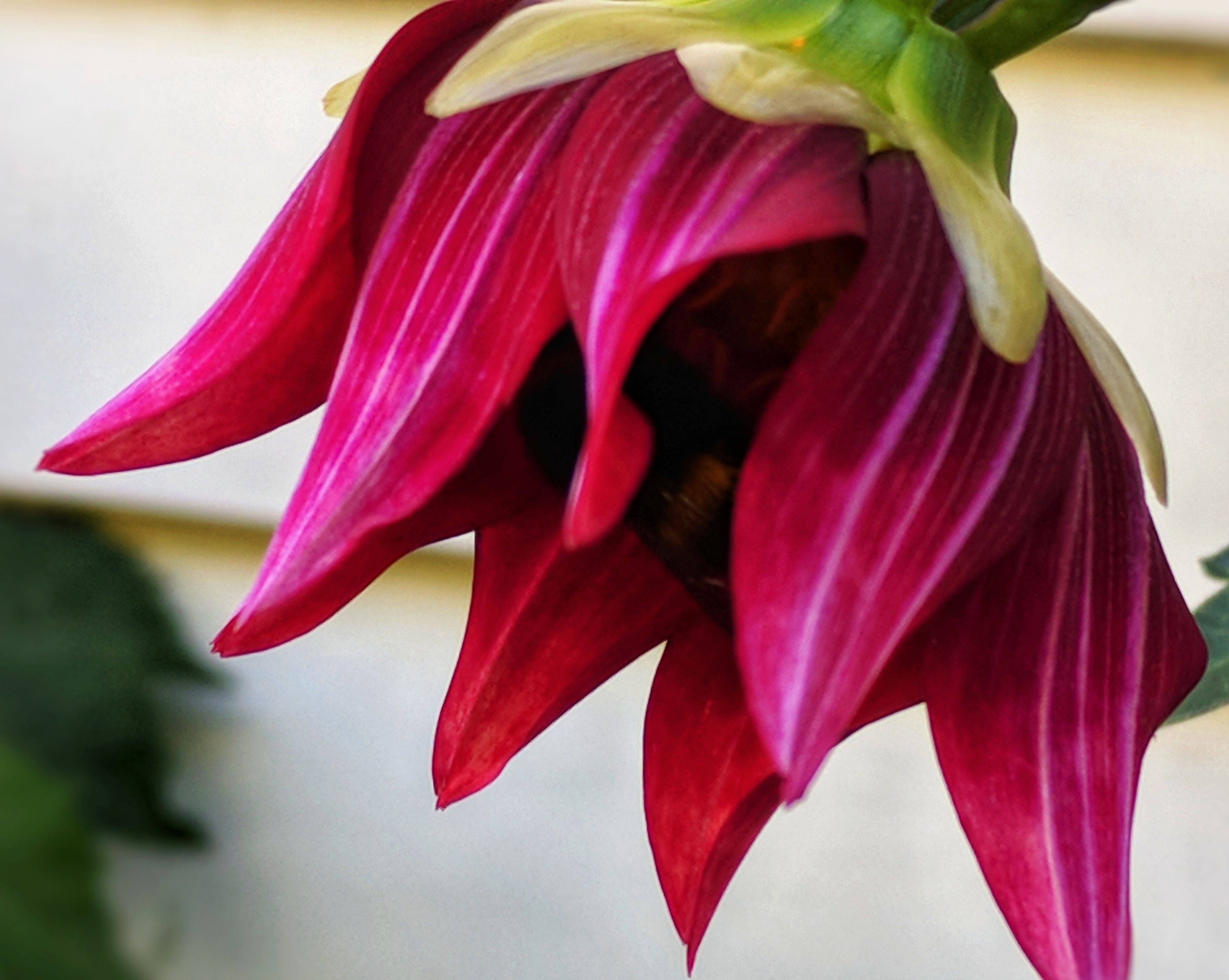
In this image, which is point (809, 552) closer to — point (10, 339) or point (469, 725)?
point (469, 725)

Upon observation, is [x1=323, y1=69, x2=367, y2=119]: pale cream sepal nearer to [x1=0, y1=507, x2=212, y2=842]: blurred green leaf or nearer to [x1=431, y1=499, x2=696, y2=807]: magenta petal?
[x1=431, y1=499, x2=696, y2=807]: magenta petal

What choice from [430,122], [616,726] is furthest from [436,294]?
[616,726]

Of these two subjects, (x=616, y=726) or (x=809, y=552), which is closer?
(x=809, y=552)

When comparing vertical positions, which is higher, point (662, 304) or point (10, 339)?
point (662, 304)

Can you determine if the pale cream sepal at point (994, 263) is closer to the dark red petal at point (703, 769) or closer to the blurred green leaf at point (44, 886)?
the dark red petal at point (703, 769)

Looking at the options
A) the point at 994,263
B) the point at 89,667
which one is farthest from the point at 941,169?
the point at 89,667

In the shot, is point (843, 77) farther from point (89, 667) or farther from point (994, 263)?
point (89, 667)
